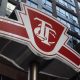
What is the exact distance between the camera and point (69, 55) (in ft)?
29.6

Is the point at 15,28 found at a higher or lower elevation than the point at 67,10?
higher

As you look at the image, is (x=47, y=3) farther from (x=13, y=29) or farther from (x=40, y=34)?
(x=13, y=29)

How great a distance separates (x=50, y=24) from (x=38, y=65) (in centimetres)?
166

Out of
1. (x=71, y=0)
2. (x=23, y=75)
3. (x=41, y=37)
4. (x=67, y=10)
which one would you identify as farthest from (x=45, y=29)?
(x=71, y=0)

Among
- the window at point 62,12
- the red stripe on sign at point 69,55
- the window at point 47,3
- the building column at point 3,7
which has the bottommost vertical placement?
the window at point 62,12

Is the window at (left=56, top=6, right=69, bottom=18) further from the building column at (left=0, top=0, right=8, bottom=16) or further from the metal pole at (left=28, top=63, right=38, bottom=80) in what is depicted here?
the metal pole at (left=28, top=63, right=38, bottom=80)

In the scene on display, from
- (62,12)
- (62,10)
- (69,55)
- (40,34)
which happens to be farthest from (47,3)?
(40,34)


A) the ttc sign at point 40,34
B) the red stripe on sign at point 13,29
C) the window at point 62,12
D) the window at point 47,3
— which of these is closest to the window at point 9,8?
the window at point 47,3

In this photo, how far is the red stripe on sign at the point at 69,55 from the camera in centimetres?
882

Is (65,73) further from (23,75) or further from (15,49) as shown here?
(23,75)

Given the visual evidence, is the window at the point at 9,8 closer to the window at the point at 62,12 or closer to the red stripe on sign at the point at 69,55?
the window at the point at 62,12

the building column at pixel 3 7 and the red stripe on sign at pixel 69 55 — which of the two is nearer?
the red stripe on sign at pixel 69 55

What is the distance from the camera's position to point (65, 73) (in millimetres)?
8758

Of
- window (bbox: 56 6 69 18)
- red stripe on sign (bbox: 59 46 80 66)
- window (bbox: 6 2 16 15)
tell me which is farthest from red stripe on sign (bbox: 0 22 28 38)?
window (bbox: 56 6 69 18)
